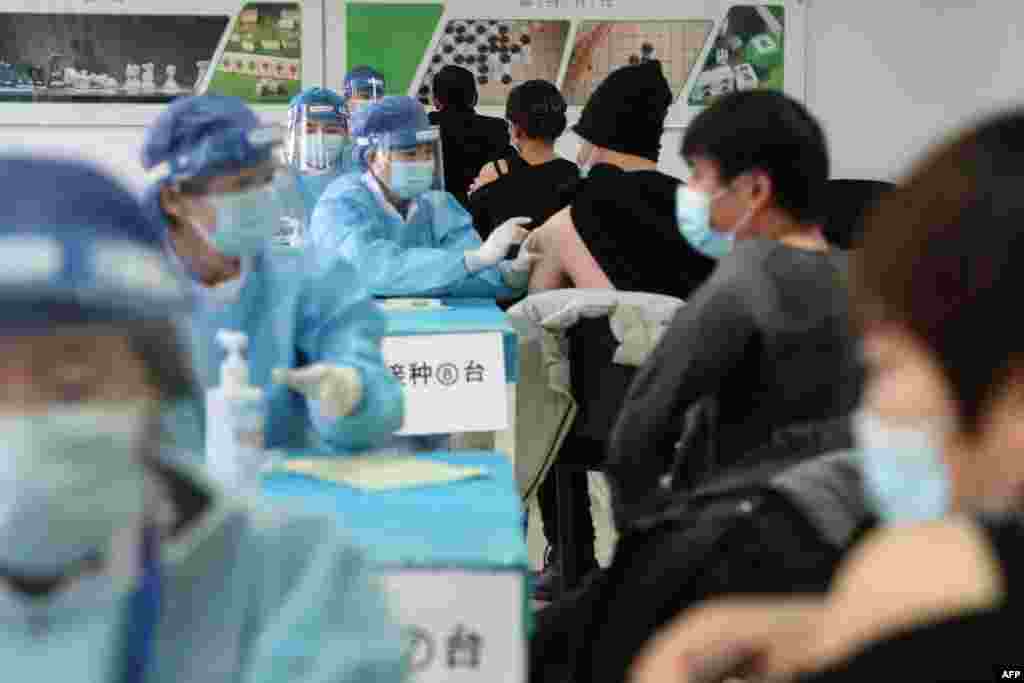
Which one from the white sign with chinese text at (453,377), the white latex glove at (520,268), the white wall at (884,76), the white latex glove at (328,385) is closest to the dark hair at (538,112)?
the white latex glove at (520,268)

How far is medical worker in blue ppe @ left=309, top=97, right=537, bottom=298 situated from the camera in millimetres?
4293

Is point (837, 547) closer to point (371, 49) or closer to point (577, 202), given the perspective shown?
point (577, 202)

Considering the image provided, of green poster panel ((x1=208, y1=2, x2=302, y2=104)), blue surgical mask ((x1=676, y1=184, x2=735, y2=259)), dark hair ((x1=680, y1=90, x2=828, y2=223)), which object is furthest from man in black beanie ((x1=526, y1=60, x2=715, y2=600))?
green poster panel ((x1=208, y1=2, x2=302, y2=104))

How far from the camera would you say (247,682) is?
3.26 feet

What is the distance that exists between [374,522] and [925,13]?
5.80 m

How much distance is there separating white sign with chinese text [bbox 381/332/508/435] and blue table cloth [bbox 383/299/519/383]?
0.04 ft

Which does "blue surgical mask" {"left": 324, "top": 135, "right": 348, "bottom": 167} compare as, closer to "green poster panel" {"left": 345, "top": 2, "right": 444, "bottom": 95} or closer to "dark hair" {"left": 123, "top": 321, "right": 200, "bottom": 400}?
"green poster panel" {"left": 345, "top": 2, "right": 444, "bottom": 95}

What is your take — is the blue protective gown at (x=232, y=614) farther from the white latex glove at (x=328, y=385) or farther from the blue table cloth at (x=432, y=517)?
the white latex glove at (x=328, y=385)

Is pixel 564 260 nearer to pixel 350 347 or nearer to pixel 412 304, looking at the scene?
pixel 412 304

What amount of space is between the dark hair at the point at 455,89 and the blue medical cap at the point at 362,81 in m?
0.22

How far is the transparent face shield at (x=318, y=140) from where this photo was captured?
17.0 feet

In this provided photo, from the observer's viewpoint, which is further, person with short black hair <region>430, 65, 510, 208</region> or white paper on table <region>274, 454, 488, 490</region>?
person with short black hair <region>430, 65, 510, 208</region>

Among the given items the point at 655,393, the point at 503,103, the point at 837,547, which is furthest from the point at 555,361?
the point at 503,103

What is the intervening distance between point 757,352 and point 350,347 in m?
0.62
